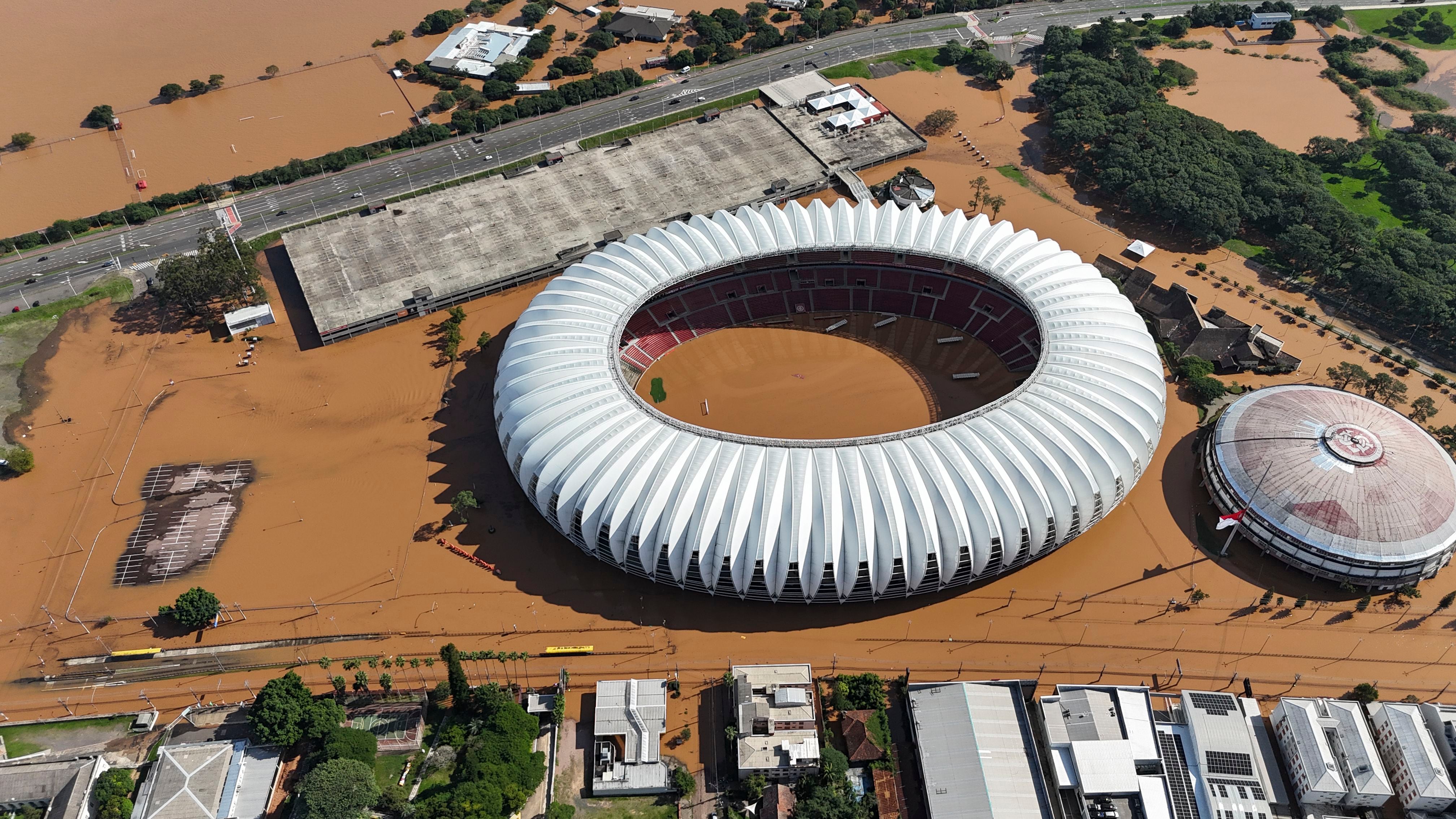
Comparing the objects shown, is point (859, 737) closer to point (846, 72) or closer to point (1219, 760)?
point (1219, 760)

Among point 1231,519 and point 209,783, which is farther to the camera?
point 1231,519

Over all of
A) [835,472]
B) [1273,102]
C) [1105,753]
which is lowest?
[1105,753]

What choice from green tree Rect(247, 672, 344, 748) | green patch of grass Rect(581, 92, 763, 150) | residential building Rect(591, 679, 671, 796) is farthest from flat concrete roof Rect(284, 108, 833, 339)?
residential building Rect(591, 679, 671, 796)

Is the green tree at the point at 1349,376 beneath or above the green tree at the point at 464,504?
above

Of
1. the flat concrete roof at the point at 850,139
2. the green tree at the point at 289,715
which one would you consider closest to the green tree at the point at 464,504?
the green tree at the point at 289,715

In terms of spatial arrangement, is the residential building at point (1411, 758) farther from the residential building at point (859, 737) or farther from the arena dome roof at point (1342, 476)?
the residential building at point (859, 737)

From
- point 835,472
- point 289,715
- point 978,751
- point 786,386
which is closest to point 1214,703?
point 978,751
